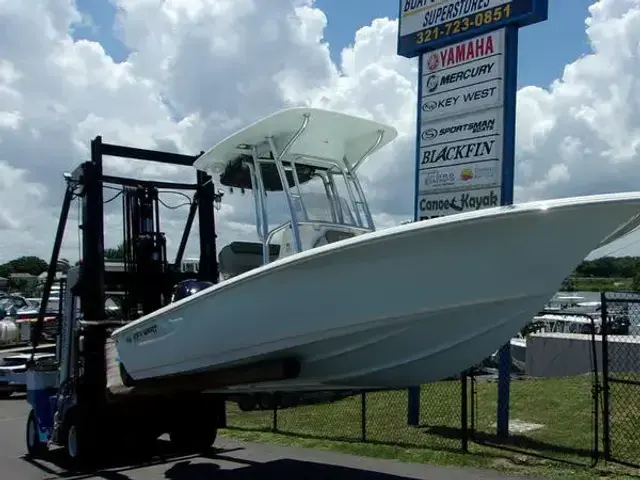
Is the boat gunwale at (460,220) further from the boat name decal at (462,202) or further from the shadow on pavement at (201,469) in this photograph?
the boat name decal at (462,202)

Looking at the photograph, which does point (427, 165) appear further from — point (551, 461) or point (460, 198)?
point (551, 461)

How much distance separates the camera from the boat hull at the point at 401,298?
5.25 m

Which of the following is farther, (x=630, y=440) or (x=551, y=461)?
(x=630, y=440)

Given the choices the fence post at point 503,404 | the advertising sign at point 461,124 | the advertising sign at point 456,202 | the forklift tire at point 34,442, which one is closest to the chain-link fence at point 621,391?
the fence post at point 503,404

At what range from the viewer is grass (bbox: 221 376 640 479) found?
7.99 m

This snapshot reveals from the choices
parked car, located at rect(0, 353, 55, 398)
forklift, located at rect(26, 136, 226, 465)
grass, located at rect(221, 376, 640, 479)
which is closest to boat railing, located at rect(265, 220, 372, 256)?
forklift, located at rect(26, 136, 226, 465)

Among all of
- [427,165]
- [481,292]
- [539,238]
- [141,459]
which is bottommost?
[141,459]

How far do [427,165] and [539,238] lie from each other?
5.04 metres

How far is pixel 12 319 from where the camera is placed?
27.0 m

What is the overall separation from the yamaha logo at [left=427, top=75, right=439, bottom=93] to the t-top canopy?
283 centimetres

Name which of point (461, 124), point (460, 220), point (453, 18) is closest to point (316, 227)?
point (460, 220)

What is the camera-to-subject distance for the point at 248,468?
27.5 ft

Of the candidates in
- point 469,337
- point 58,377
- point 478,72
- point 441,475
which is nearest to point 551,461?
point 441,475

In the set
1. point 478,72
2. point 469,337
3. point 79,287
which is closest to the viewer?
point 469,337
